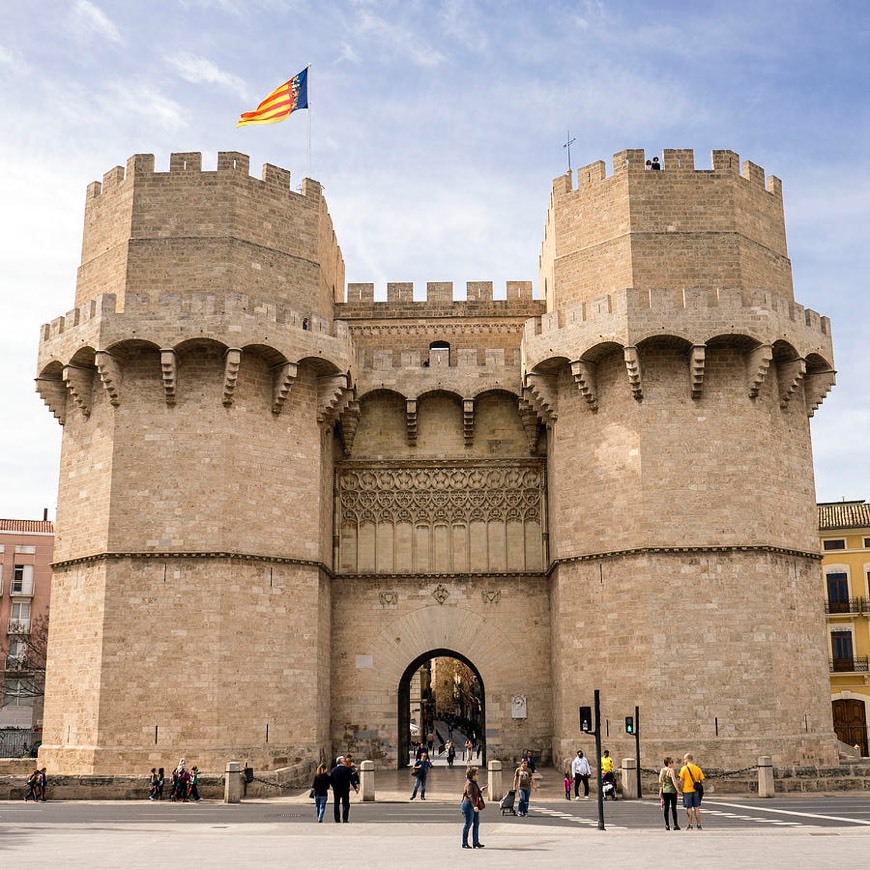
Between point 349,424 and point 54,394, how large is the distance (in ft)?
24.6

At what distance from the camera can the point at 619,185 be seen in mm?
25516

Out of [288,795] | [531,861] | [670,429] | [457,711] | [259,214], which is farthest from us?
[457,711]

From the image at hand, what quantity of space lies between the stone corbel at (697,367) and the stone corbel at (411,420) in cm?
734

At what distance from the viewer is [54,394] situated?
1028 inches

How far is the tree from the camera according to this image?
4812 cm

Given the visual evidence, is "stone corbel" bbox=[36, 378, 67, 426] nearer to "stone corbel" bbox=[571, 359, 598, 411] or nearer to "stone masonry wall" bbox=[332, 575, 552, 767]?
"stone masonry wall" bbox=[332, 575, 552, 767]

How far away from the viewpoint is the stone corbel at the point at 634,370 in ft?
78.3

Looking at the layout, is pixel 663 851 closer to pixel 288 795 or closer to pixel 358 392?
pixel 288 795

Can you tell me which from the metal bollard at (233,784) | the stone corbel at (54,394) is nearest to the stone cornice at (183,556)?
the stone corbel at (54,394)

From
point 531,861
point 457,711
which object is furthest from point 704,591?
point 457,711

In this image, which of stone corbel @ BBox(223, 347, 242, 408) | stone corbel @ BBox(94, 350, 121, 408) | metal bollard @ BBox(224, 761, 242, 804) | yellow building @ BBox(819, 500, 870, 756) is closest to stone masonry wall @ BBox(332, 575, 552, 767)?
metal bollard @ BBox(224, 761, 242, 804)

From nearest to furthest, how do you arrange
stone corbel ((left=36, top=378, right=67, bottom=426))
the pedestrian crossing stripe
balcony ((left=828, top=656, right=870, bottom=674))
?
1. the pedestrian crossing stripe
2. stone corbel ((left=36, top=378, right=67, bottom=426))
3. balcony ((left=828, top=656, right=870, bottom=674))

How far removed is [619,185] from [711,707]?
12.5 meters

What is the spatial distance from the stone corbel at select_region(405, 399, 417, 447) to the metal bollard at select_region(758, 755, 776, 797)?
11.8 m
